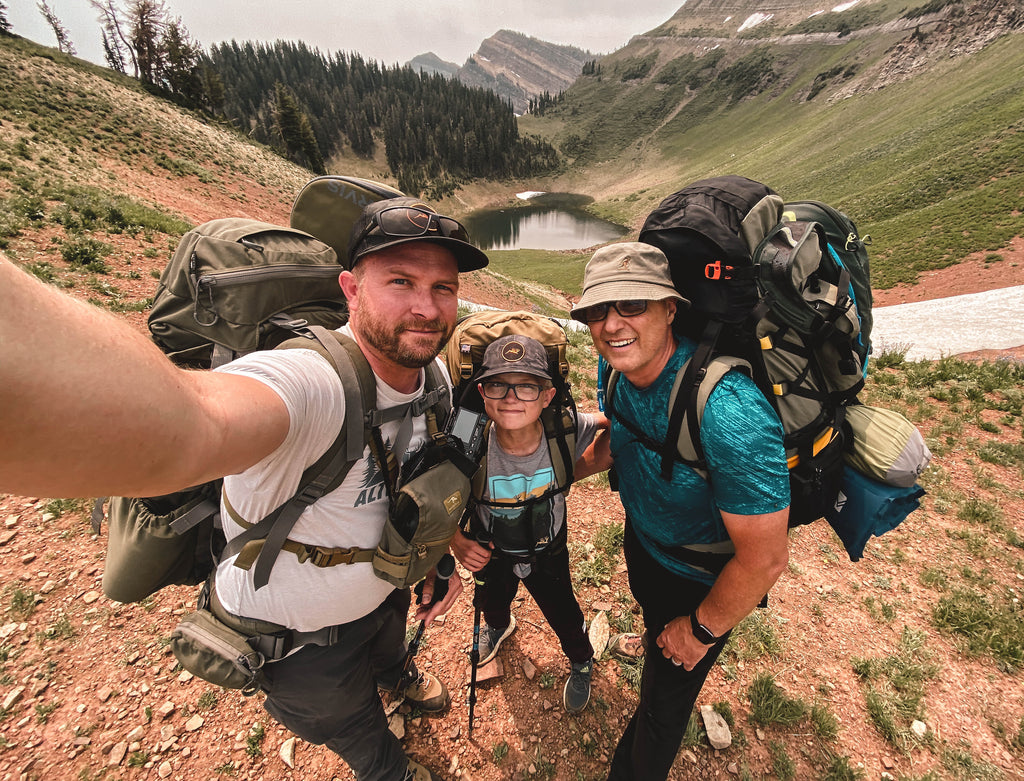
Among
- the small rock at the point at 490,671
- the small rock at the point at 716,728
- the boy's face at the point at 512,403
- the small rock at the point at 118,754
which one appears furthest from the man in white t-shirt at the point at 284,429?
the small rock at the point at 716,728

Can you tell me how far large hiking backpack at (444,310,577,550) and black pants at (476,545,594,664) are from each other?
42 cm

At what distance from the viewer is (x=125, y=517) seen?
2.22 m

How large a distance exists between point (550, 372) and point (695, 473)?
3.78 feet

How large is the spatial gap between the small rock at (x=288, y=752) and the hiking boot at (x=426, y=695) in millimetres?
847

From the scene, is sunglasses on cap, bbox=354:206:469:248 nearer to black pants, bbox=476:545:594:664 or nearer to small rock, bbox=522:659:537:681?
black pants, bbox=476:545:594:664

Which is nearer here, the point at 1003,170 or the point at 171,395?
the point at 171,395

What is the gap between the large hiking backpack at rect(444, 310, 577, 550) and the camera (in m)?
2.84

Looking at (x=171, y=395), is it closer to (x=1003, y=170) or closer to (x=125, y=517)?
(x=125, y=517)

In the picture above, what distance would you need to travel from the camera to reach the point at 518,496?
9.29 ft

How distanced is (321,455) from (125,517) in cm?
138

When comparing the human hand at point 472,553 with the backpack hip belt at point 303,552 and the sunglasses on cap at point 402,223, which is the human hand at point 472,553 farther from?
the sunglasses on cap at point 402,223

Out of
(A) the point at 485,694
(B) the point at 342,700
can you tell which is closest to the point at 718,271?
(B) the point at 342,700

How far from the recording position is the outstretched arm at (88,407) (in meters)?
0.78

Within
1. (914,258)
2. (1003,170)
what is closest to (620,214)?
(1003,170)
